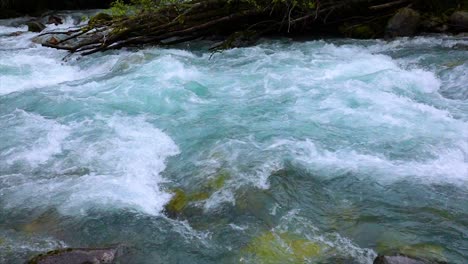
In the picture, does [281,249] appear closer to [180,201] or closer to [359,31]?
[180,201]

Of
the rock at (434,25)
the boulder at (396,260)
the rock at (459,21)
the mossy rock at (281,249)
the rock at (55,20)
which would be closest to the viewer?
the boulder at (396,260)

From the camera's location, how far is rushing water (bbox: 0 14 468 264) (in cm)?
459

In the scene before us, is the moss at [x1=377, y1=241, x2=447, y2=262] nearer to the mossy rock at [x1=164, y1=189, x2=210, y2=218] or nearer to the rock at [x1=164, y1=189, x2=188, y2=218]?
the mossy rock at [x1=164, y1=189, x2=210, y2=218]

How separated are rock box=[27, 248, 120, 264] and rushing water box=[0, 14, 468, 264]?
0.69 ft

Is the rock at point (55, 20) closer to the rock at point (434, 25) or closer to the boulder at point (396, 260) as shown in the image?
the rock at point (434, 25)

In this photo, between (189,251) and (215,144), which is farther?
(215,144)

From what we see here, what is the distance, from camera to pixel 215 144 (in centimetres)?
645

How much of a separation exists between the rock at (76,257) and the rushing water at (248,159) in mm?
210

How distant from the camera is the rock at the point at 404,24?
11.1 metres

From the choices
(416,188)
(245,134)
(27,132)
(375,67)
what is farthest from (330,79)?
(27,132)

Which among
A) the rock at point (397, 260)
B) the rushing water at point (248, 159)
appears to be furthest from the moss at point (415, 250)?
the rock at point (397, 260)

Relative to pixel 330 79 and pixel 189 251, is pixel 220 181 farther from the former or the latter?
pixel 330 79

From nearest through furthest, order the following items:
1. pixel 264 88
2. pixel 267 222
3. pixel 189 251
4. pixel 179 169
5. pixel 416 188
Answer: pixel 189 251 < pixel 267 222 < pixel 416 188 < pixel 179 169 < pixel 264 88

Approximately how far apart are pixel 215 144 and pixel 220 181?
3.51 ft
